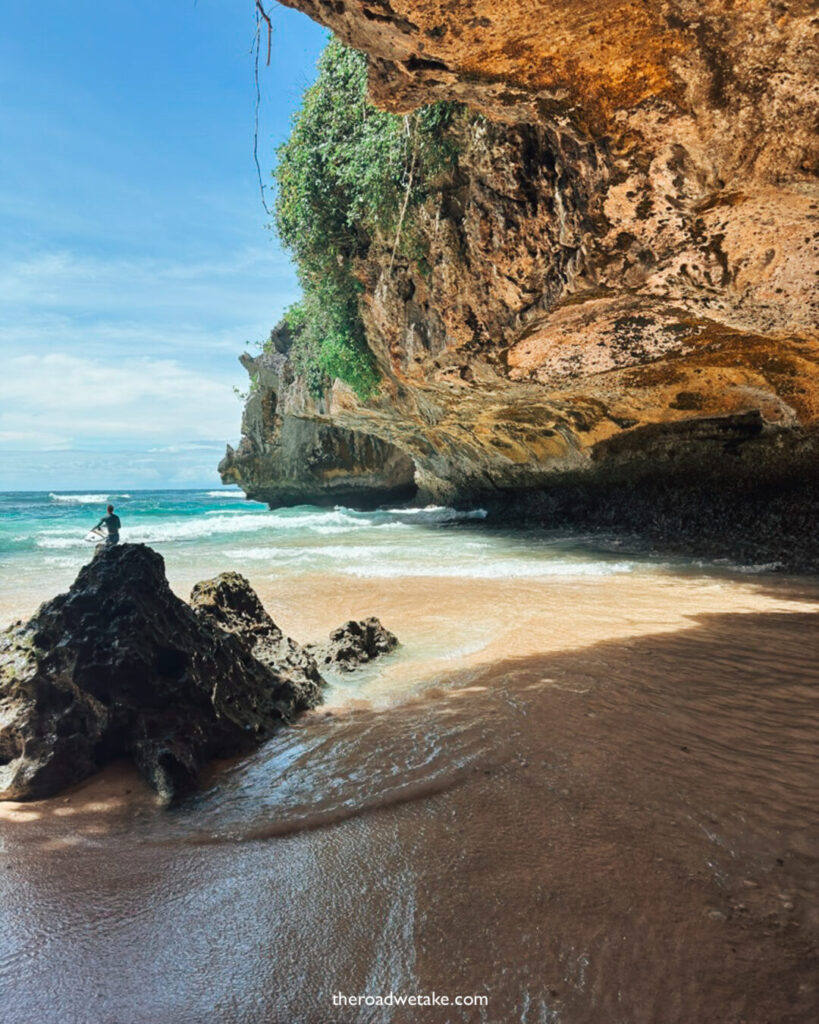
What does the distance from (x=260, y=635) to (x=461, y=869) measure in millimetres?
2669

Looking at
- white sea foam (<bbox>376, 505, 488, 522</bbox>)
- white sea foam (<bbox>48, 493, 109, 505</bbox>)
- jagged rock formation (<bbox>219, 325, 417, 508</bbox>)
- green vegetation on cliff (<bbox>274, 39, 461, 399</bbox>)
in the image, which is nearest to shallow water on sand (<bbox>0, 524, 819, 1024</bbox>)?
green vegetation on cliff (<bbox>274, 39, 461, 399</bbox>)

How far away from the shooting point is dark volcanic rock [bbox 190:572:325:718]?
3609mm

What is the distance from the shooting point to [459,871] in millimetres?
1842

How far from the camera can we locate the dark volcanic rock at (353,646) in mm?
4363

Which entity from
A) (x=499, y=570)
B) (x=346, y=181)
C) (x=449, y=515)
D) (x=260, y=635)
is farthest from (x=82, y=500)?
(x=260, y=635)

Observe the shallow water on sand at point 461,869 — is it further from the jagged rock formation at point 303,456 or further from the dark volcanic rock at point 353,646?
the jagged rock formation at point 303,456

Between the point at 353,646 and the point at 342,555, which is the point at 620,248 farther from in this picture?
the point at 342,555

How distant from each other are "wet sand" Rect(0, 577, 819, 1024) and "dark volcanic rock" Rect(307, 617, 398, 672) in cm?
91

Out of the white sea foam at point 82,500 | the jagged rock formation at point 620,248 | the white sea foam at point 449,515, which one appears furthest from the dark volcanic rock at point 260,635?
the white sea foam at point 82,500

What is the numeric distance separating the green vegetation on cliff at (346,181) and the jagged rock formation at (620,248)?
1.36ft

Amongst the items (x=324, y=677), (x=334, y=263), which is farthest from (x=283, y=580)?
(x=334, y=263)

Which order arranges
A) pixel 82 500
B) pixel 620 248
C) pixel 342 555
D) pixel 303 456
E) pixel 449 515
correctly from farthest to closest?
pixel 82 500, pixel 303 456, pixel 449 515, pixel 342 555, pixel 620 248

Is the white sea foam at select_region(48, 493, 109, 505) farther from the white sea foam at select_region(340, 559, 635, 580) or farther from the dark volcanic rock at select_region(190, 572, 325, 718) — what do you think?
the dark volcanic rock at select_region(190, 572, 325, 718)

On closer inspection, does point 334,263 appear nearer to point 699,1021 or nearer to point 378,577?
point 378,577
